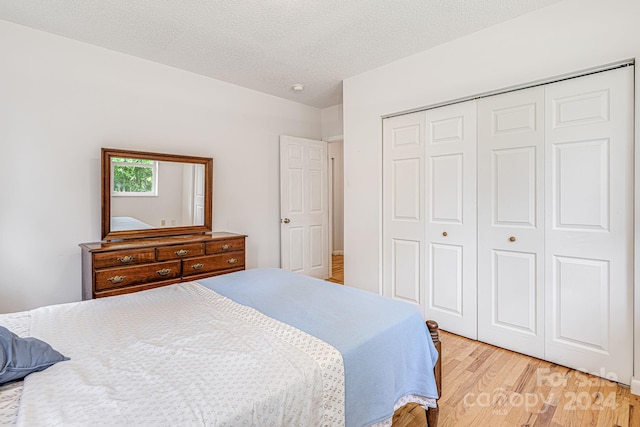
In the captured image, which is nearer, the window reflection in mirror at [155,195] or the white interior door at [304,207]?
the window reflection in mirror at [155,195]

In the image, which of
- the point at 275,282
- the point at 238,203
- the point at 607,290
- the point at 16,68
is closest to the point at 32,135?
the point at 16,68

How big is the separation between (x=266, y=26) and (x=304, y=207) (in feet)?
7.79

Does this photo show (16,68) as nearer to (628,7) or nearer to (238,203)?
(238,203)

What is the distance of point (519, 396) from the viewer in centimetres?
193

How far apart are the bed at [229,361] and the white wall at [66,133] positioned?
1400mm

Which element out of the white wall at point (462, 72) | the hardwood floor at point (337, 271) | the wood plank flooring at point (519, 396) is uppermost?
the white wall at point (462, 72)

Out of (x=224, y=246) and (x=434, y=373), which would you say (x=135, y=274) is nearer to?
(x=224, y=246)

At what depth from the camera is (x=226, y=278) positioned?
2.15m

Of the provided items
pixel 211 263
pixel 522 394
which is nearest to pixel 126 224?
pixel 211 263

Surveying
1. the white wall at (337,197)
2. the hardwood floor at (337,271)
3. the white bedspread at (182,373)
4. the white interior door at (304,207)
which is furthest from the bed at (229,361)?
the white wall at (337,197)

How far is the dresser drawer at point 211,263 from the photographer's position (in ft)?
9.39

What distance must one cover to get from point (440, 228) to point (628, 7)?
6.17 feet

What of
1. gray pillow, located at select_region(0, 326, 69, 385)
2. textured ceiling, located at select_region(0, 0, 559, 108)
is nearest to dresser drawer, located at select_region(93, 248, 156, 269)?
gray pillow, located at select_region(0, 326, 69, 385)

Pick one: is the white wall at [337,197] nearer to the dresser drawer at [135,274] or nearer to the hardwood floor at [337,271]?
the hardwood floor at [337,271]
